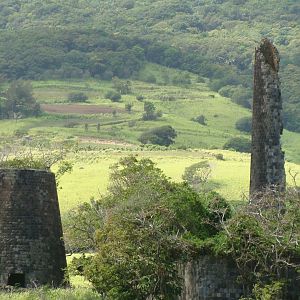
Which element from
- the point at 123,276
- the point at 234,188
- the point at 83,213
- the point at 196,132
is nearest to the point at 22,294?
the point at 123,276

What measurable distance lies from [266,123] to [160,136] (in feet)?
472

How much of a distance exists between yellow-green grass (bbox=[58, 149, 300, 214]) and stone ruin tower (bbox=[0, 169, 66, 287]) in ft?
160

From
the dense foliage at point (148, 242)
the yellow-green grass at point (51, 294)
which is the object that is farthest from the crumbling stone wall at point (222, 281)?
the yellow-green grass at point (51, 294)

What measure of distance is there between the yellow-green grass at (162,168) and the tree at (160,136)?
31.8 metres

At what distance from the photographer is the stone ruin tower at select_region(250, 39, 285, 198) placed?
117 ft

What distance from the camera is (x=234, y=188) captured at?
331 ft

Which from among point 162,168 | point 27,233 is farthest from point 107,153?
point 27,233

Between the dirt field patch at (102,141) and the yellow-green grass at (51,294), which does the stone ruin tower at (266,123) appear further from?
the dirt field patch at (102,141)

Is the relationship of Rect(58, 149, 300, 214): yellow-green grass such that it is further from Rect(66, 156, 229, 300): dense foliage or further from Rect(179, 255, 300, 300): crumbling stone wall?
Rect(179, 255, 300, 300): crumbling stone wall

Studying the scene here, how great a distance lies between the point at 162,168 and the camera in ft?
363

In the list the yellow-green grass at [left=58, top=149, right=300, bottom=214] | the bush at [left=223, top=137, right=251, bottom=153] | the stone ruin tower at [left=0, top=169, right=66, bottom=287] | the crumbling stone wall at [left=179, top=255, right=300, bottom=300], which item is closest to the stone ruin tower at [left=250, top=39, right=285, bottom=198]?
the stone ruin tower at [left=0, top=169, right=66, bottom=287]

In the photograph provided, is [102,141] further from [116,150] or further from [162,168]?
[162,168]

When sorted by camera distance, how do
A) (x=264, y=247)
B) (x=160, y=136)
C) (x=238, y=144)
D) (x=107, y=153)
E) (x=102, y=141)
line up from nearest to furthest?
(x=264, y=247), (x=107, y=153), (x=102, y=141), (x=238, y=144), (x=160, y=136)

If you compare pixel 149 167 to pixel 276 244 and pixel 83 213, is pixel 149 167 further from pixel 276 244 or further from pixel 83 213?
pixel 276 244
